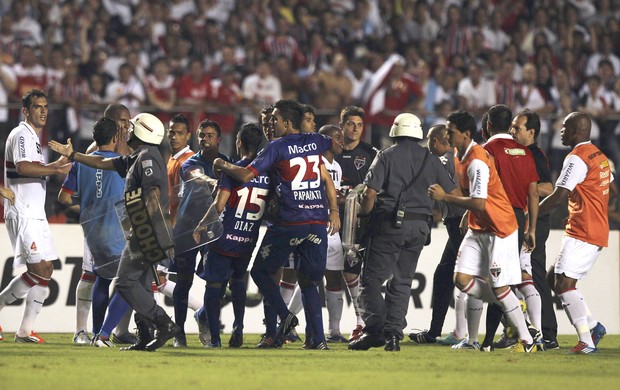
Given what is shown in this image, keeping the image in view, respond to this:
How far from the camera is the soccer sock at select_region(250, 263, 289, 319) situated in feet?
39.3

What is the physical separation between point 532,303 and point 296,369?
3.63 m

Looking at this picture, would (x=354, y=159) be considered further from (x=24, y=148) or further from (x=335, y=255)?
(x=24, y=148)

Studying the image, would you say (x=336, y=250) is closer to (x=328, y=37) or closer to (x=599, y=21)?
(x=328, y=37)

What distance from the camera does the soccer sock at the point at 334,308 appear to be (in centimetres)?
1373

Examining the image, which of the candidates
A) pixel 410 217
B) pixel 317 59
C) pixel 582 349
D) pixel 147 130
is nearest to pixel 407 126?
pixel 410 217

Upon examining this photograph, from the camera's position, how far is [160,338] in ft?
36.9

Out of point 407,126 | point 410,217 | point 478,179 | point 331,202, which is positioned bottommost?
point 410,217

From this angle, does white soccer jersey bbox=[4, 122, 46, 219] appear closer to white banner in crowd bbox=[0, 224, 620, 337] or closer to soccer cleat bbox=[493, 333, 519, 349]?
white banner in crowd bbox=[0, 224, 620, 337]

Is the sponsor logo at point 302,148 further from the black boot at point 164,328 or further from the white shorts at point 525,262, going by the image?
the white shorts at point 525,262

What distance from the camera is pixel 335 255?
13.8 m

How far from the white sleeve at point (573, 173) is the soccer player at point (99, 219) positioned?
15.1 ft

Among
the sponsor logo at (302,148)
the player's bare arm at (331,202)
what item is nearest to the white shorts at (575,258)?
the player's bare arm at (331,202)

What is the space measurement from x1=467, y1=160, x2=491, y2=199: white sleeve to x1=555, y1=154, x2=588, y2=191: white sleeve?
1.13 m

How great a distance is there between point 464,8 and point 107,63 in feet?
25.8
